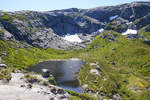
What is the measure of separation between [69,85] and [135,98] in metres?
40.8

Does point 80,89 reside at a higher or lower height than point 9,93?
lower

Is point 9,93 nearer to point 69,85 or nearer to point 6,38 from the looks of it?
point 69,85

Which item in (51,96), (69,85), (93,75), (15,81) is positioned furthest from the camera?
(93,75)

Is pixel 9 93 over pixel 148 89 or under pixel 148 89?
over

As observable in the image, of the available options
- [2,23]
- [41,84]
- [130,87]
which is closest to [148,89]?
[130,87]

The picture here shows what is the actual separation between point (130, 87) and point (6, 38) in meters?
161

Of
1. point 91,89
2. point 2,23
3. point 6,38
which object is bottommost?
point 91,89

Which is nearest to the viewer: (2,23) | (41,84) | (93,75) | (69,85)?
(41,84)

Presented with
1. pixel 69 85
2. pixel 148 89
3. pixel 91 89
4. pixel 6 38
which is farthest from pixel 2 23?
pixel 148 89

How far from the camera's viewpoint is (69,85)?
82.3m

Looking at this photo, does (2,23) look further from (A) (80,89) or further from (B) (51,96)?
(B) (51,96)

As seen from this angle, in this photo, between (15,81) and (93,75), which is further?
(93,75)

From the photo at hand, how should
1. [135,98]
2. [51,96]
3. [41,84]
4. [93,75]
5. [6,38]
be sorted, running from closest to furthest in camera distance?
[51,96] → [41,84] → [135,98] → [93,75] → [6,38]

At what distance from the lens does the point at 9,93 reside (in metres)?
21.2
